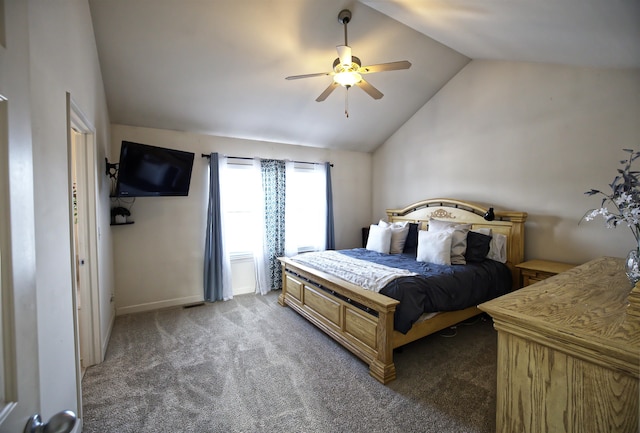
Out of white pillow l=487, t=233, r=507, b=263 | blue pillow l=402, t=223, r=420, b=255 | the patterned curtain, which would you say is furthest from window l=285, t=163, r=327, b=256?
white pillow l=487, t=233, r=507, b=263

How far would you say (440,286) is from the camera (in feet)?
8.44

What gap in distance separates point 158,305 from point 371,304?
2942 millimetres

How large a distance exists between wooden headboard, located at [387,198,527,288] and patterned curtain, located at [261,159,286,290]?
188cm

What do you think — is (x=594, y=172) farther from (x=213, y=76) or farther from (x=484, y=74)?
(x=213, y=76)

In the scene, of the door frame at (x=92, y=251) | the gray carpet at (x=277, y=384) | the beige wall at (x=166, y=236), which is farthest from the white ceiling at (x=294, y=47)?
the gray carpet at (x=277, y=384)

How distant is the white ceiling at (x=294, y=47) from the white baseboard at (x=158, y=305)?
7.55 feet

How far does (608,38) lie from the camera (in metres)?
2.15

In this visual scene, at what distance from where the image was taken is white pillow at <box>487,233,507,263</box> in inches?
132

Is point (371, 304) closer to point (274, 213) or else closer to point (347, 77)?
point (347, 77)

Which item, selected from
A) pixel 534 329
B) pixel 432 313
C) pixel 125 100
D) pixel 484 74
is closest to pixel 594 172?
pixel 484 74

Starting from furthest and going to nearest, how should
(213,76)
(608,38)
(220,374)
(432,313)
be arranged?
1. (213,76)
2. (432,313)
3. (220,374)
4. (608,38)

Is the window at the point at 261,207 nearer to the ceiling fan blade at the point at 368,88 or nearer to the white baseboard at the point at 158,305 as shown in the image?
the white baseboard at the point at 158,305

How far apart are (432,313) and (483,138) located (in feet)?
8.23

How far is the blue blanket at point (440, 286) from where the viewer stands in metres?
2.31
